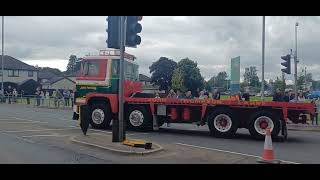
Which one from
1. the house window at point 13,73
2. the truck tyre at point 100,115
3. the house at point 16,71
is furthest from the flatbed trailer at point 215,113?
the house window at point 13,73

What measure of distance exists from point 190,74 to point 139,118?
44626mm

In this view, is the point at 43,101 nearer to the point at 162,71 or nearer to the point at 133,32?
the point at 162,71

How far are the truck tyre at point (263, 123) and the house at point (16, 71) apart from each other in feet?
247

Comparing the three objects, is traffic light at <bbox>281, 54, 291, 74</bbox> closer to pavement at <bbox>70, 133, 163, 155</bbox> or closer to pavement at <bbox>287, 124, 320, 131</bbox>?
pavement at <bbox>287, 124, 320, 131</bbox>

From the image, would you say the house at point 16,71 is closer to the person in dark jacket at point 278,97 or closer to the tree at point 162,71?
the tree at point 162,71

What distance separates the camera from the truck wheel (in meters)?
16.0

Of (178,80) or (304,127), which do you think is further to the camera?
(178,80)

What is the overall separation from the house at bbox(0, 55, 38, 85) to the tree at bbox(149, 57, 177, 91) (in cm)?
3180

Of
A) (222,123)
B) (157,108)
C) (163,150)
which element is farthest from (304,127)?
(163,150)

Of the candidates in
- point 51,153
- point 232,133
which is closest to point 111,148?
point 51,153

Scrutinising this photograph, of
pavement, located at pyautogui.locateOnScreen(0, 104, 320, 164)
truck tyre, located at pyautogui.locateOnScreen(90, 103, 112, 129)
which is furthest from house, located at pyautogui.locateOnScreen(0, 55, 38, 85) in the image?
pavement, located at pyautogui.locateOnScreen(0, 104, 320, 164)

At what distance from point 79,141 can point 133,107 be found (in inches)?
181

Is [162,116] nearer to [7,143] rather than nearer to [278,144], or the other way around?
[278,144]

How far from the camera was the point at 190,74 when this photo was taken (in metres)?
61.8
